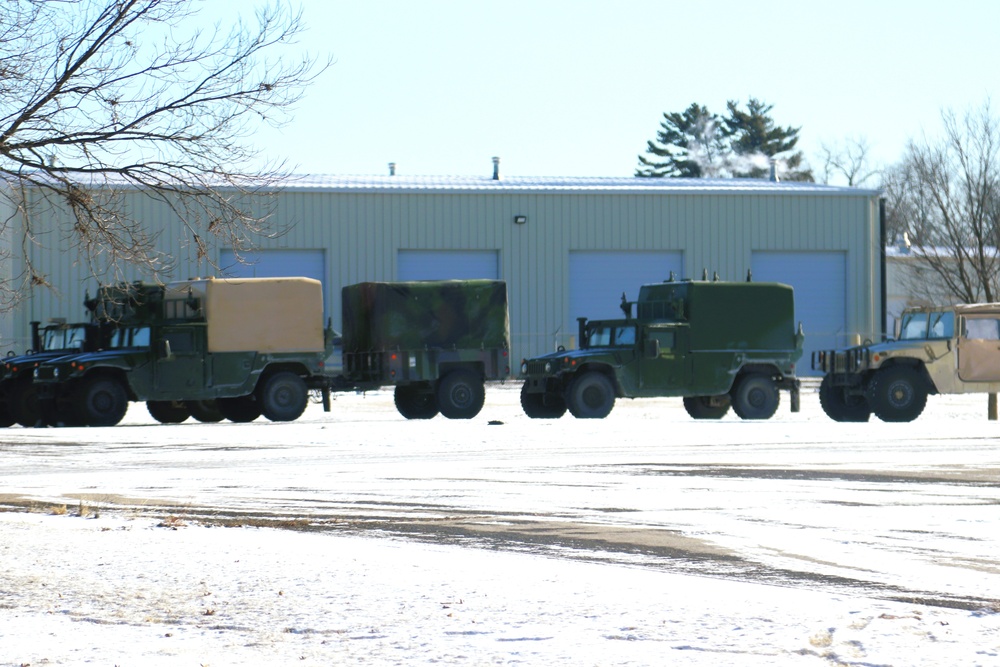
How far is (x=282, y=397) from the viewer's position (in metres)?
25.2

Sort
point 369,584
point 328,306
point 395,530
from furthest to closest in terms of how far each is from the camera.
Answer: point 328,306
point 395,530
point 369,584

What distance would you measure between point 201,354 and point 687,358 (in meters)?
7.61

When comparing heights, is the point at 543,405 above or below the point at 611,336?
below

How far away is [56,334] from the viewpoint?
1000 inches

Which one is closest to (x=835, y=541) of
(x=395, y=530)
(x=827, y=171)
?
(x=395, y=530)

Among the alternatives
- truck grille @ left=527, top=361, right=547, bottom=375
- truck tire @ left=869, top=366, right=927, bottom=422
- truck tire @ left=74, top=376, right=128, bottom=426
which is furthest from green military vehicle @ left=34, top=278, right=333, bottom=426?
truck tire @ left=869, top=366, right=927, bottom=422

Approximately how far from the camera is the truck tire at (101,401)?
23.5 meters

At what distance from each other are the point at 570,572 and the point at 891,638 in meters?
2.29

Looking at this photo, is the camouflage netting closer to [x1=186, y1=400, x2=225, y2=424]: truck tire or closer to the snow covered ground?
[x1=186, y1=400, x2=225, y2=424]: truck tire

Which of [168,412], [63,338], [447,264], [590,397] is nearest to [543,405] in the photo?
[590,397]

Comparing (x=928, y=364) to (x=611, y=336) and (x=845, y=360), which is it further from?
(x=611, y=336)

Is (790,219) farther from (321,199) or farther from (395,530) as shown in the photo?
(395,530)

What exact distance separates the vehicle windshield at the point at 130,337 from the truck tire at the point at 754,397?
933 cm

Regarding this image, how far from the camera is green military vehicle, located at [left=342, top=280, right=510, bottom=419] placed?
2591 centimetres
